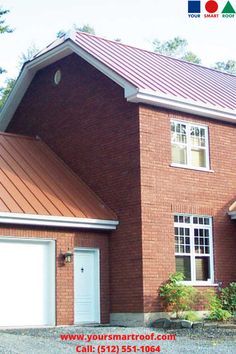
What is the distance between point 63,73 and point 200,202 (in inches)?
259

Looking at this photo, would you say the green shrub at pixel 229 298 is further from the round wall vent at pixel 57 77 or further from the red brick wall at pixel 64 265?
the round wall vent at pixel 57 77

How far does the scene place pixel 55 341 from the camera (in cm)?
1396

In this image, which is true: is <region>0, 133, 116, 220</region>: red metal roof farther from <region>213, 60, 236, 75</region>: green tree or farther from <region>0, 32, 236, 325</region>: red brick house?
<region>213, 60, 236, 75</region>: green tree

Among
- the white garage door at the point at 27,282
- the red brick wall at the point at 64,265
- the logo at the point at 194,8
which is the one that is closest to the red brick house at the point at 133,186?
the red brick wall at the point at 64,265

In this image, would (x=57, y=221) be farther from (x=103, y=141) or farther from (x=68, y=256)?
(x=103, y=141)

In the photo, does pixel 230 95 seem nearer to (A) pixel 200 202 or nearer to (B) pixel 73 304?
(A) pixel 200 202

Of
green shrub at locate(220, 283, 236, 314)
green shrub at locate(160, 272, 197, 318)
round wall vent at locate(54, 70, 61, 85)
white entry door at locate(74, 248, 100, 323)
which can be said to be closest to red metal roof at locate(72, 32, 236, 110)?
round wall vent at locate(54, 70, 61, 85)

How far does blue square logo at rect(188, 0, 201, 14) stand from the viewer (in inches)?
901

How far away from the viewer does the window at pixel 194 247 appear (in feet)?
62.7

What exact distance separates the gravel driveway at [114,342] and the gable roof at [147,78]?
6.52 m

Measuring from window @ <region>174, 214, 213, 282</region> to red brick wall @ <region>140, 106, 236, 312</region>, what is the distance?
0.22 meters

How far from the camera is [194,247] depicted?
1938 centimetres

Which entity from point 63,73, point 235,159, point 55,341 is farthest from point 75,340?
point 63,73

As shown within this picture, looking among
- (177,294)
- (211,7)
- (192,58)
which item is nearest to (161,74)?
(211,7)
